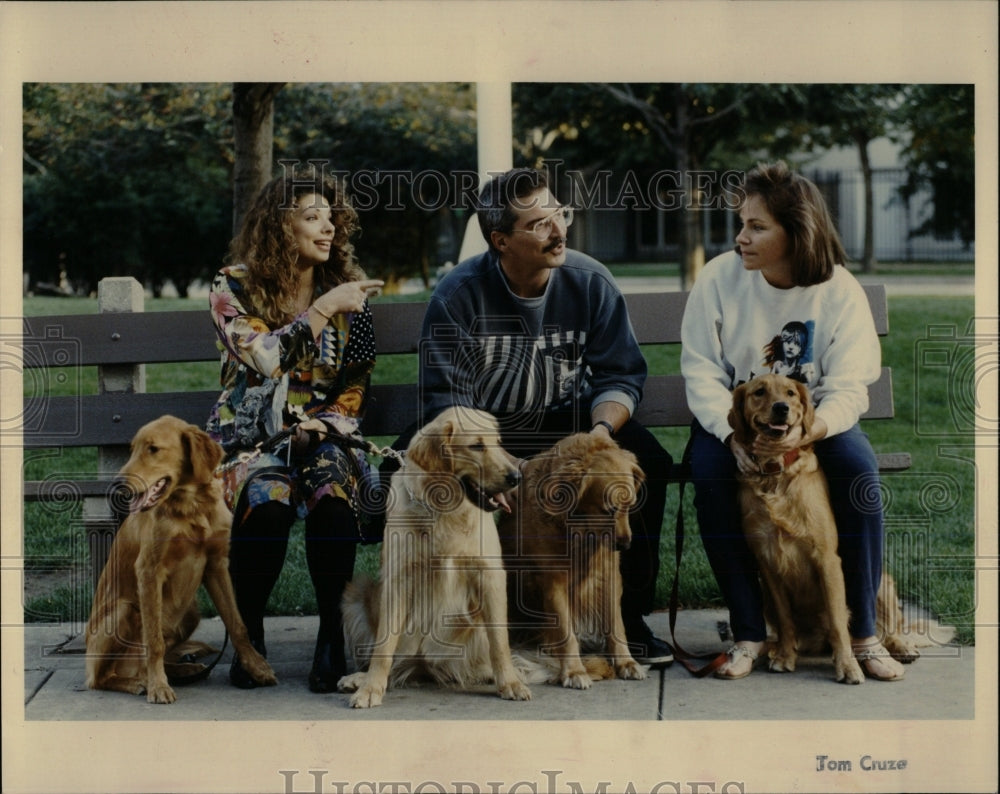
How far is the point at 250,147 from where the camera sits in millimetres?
5059

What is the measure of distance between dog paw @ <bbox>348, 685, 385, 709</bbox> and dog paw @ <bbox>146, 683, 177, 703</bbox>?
61 centimetres

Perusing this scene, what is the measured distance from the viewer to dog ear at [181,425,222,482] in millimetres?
3916

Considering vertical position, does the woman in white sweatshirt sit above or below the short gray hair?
below

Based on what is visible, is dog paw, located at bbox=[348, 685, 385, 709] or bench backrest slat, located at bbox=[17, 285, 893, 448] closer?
dog paw, located at bbox=[348, 685, 385, 709]

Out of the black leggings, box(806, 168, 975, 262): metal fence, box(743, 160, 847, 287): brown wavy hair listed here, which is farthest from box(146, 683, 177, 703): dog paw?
box(806, 168, 975, 262): metal fence

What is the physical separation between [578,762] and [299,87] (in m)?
4.03

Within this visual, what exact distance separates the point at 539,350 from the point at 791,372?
2.87 ft

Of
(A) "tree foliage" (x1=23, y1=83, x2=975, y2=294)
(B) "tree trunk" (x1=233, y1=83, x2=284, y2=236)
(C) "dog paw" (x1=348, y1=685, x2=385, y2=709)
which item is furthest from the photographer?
(B) "tree trunk" (x1=233, y1=83, x2=284, y2=236)

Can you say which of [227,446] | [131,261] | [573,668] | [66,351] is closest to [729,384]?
[573,668]

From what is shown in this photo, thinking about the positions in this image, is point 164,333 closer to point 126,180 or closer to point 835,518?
point 126,180

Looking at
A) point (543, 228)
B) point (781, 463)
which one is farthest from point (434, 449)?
point (781, 463)

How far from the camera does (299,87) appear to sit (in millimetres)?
6379

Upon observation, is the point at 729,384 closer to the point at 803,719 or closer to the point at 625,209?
the point at 625,209

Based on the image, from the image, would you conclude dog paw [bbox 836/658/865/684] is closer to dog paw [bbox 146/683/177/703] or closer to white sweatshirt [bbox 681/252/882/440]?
white sweatshirt [bbox 681/252/882/440]
